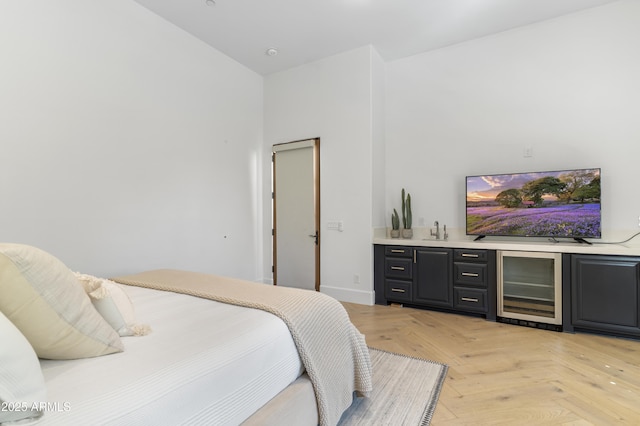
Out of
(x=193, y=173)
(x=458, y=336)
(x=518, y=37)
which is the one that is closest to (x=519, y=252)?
(x=458, y=336)

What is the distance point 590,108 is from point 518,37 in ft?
3.67

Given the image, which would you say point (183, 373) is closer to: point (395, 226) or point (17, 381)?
point (17, 381)

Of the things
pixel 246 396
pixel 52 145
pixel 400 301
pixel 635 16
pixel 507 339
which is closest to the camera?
pixel 246 396

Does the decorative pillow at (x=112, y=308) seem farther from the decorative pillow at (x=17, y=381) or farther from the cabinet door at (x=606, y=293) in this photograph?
the cabinet door at (x=606, y=293)

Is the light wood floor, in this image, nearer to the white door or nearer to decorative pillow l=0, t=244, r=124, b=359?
the white door

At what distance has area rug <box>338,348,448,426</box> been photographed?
161 cm

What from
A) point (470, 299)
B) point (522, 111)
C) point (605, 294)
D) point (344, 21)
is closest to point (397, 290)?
point (470, 299)

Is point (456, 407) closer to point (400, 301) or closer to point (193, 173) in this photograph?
point (400, 301)

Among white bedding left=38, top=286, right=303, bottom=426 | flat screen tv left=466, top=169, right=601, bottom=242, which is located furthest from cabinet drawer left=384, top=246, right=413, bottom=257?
white bedding left=38, top=286, right=303, bottom=426

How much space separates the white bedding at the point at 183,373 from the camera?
755mm

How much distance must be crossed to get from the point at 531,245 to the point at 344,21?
3033 millimetres

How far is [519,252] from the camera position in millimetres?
2938

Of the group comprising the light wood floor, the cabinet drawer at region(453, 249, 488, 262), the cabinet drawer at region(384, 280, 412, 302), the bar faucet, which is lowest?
the light wood floor

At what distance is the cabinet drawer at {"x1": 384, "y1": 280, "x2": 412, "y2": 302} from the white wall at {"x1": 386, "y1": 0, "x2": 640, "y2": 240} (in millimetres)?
919
